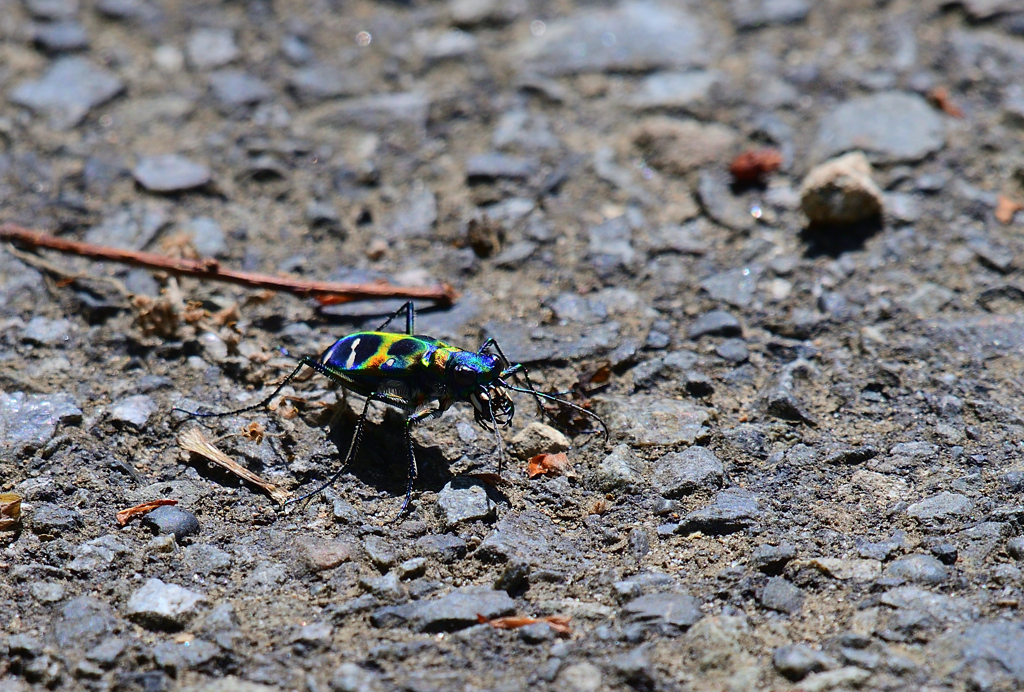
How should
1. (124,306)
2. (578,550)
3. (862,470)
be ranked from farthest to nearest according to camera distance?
(124,306), (862,470), (578,550)

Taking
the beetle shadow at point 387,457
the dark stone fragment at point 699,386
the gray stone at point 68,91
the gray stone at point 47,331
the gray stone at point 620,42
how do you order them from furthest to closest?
the gray stone at point 620,42, the gray stone at point 68,91, the gray stone at point 47,331, the dark stone fragment at point 699,386, the beetle shadow at point 387,457

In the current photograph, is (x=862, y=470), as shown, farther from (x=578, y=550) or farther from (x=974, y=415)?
(x=578, y=550)

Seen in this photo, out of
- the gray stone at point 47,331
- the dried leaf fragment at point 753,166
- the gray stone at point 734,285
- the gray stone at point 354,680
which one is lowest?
the gray stone at point 354,680

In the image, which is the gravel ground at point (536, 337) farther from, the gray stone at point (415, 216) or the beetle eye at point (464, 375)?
the beetle eye at point (464, 375)

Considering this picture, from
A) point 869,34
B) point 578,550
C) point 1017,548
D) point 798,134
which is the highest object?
point 869,34

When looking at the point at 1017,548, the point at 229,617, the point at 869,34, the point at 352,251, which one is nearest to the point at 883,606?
the point at 1017,548

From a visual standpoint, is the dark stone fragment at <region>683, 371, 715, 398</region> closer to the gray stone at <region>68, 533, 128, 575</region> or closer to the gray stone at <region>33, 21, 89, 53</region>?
the gray stone at <region>68, 533, 128, 575</region>

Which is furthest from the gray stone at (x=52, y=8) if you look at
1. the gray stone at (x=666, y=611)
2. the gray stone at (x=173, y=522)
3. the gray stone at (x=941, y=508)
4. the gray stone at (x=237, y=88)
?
the gray stone at (x=941, y=508)
